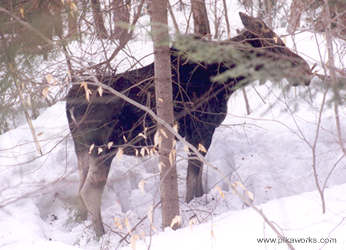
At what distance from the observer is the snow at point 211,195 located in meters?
2.85

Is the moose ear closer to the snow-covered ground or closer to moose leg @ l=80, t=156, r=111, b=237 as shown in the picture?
the snow-covered ground

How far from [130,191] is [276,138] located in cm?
266

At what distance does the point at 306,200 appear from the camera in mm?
3283

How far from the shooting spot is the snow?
285cm

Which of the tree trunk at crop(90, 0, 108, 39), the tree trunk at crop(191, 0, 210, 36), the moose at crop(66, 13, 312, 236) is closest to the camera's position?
the tree trunk at crop(90, 0, 108, 39)

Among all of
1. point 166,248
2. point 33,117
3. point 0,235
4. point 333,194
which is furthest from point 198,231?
point 33,117

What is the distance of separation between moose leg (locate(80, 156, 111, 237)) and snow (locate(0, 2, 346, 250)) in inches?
6.1

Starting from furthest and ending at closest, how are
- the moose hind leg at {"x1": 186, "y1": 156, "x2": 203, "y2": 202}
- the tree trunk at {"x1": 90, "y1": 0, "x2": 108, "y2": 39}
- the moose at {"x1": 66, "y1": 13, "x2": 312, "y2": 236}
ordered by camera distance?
the moose hind leg at {"x1": 186, "y1": 156, "x2": 203, "y2": 202}
the moose at {"x1": 66, "y1": 13, "x2": 312, "y2": 236}
the tree trunk at {"x1": 90, "y1": 0, "x2": 108, "y2": 39}

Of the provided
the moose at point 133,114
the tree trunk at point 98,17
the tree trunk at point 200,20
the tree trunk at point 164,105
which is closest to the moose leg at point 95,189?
the moose at point 133,114

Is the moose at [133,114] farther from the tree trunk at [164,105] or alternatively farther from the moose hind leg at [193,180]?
the tree trunk at [164,105]

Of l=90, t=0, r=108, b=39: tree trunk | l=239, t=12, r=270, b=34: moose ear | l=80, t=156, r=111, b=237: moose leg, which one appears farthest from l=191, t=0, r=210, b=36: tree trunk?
l=80, t=156, r=111, b=237: moose leg

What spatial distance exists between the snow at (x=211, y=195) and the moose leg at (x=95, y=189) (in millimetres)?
155

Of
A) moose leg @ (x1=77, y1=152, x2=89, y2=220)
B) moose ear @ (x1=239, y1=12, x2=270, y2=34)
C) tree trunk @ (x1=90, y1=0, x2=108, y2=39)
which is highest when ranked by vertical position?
tree trunk @ (x1=90, y1=0, x2=108, y2=39)

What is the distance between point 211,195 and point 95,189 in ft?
6.06
